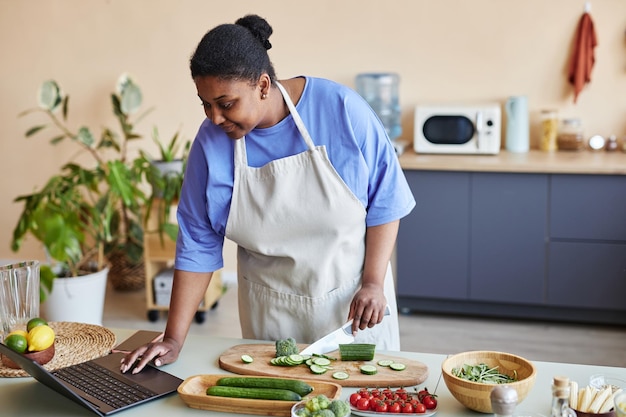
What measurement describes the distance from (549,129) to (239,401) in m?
3.00

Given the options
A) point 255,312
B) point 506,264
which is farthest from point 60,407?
point 506,264

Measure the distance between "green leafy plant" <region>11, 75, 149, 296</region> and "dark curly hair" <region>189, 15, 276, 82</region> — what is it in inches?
84.4

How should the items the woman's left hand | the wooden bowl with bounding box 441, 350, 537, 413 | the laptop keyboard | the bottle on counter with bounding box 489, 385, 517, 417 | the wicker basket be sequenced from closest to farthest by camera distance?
the bottle on counter with bounding box 489, 385, 517, 417, the wooden bowl with bounding box 441, 350, 537, 413, the laptop keyboard, the woman's left hand, the wicker basket

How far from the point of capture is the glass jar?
13.6ft

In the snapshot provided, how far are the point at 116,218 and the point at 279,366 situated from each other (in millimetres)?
2857

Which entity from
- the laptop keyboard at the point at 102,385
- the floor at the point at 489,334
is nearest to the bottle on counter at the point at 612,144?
the floor at the point at 489,334

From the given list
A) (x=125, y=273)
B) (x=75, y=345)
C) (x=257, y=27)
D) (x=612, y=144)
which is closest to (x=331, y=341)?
(x=75, y=345)

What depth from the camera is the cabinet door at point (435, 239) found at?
3.98 m

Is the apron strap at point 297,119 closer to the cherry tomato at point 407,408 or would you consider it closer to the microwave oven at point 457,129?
the cherry tomato at point 407,408

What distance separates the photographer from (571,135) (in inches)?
163

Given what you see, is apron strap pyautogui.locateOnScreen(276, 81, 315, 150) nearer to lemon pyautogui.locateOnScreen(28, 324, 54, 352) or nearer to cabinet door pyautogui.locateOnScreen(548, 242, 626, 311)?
lemon pyautogui.locateOnScreen(28, 324, 54, 352)

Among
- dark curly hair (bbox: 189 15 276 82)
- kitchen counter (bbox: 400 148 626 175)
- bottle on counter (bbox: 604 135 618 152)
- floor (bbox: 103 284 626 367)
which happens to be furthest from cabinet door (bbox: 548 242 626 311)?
dark curly hair (bbox: 189 15 276 82)

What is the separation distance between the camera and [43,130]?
4.90 m

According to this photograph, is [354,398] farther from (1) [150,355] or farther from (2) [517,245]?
(2) [517,245]
